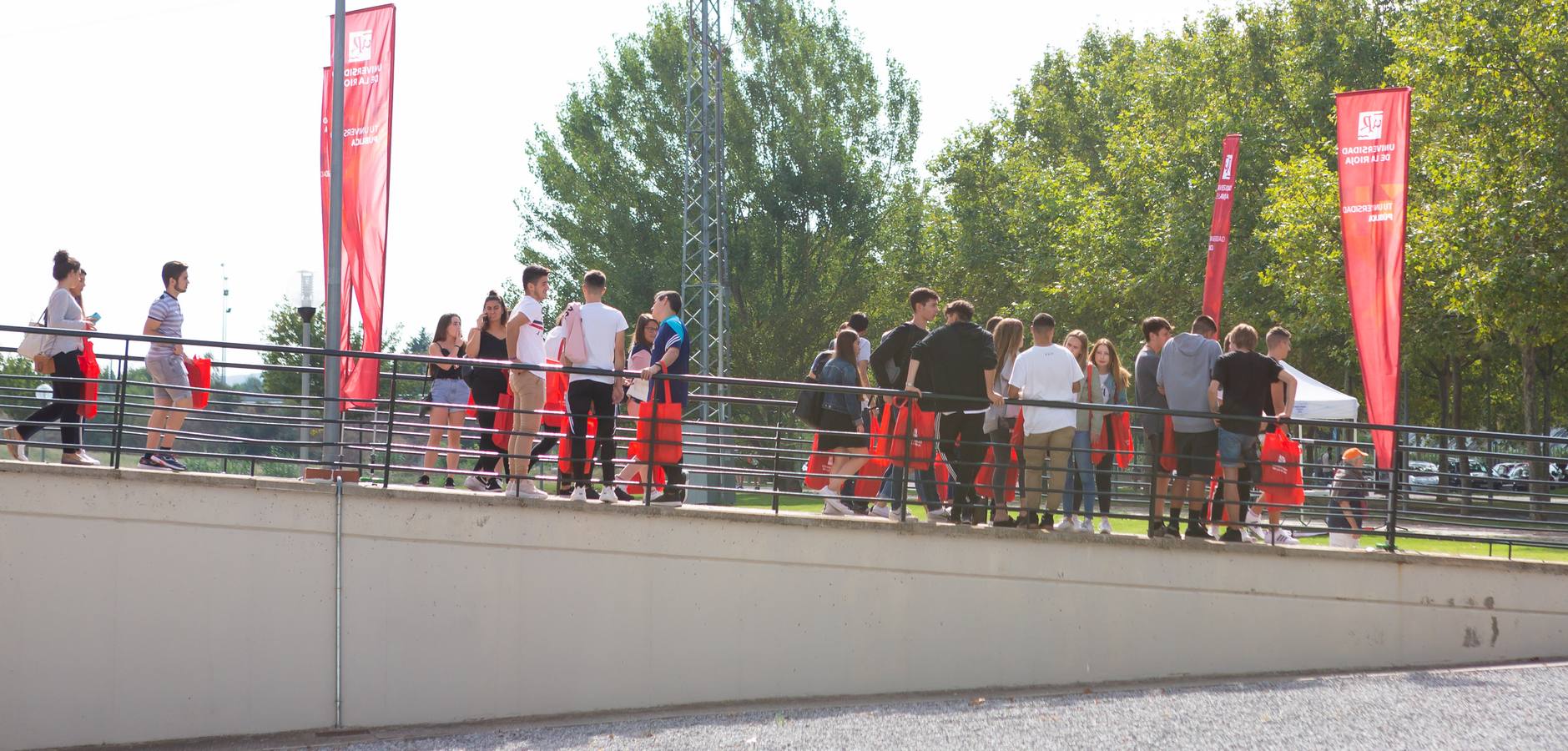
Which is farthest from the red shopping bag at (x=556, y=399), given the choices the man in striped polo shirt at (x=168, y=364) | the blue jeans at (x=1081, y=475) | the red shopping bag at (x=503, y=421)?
the blue jeans at (x=1081, y=475)

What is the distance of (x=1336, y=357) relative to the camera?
29328 millimetres

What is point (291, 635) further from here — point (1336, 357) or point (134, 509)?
point (1336, 357)

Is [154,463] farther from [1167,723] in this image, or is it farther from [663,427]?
[1167,723]

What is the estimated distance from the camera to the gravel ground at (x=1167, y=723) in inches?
277

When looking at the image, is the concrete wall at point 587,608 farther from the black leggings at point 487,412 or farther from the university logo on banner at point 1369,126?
the university logo on banner at point 1369,126

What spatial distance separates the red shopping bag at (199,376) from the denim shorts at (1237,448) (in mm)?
7097


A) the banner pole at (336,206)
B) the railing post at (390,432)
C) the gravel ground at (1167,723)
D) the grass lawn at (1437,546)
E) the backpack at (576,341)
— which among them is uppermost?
the banner pole at (336,206)

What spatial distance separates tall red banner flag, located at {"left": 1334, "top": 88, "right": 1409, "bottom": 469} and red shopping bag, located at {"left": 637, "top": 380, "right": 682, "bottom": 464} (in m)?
6.39

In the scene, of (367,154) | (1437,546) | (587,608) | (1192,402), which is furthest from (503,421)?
(1437,546)

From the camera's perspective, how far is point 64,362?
337 inches

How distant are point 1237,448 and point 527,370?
5.01 m

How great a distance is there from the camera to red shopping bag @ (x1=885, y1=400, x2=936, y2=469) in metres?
8.83

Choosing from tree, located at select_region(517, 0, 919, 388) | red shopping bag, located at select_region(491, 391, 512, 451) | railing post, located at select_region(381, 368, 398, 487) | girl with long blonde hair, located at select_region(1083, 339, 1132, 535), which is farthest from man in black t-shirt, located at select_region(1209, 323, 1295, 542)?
tree, located at select_region(517, 0, 919, 388)

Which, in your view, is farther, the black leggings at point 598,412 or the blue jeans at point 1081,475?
the blue jeans at point 1081,475
